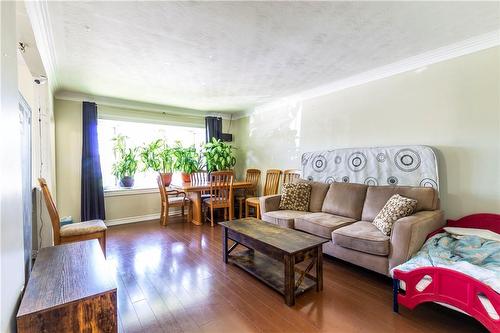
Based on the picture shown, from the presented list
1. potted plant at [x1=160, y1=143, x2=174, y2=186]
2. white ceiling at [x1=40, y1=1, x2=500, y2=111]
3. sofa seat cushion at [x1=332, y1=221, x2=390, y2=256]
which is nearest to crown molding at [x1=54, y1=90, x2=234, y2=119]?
white ceiling at [x1=40, y1=1, x2=500, y2=111]

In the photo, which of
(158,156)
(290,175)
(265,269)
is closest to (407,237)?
(265,269)

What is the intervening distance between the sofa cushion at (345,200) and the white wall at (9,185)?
3034mm

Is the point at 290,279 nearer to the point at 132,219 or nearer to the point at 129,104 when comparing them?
the point at 132,219

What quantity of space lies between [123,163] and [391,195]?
442 centimetres

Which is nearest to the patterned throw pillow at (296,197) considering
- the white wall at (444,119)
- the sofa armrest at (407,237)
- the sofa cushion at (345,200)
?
the sofa cushion at (345,200)

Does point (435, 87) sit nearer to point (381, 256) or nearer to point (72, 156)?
point (381, 256)

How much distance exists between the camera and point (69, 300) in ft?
3.58

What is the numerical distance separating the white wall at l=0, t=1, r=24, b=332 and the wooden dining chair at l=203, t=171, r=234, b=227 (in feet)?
10.4

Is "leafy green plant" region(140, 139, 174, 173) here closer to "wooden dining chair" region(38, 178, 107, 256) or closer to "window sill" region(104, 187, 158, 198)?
"window sill" region(104, 187, 158, 198)

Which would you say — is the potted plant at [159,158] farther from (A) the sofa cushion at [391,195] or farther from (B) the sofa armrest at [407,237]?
(B) the sofa armrest at [407,237]

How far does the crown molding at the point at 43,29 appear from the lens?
1716 millimetres

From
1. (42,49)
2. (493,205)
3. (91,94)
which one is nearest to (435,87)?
(493,205)

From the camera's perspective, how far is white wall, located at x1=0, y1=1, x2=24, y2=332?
87 centimetres

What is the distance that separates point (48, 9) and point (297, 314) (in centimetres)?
299
